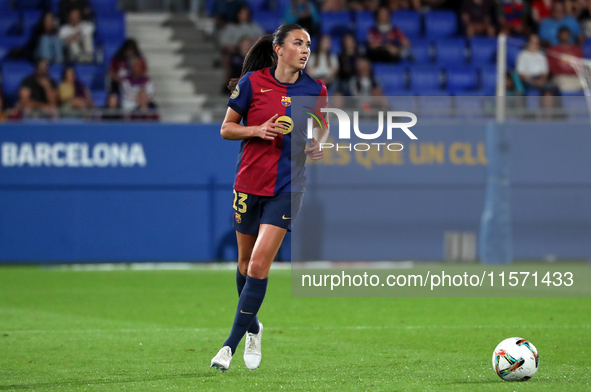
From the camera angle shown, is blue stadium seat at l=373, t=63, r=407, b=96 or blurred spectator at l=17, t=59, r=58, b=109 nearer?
blurred spectator at l=17, t=59, r=58, b=109

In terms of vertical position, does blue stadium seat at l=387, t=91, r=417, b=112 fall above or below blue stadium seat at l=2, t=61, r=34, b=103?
below

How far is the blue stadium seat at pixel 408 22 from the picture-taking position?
1719 cm

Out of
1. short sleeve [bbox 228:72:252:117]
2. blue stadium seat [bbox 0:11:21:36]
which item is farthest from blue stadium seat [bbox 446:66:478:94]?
short sleeve [bbox 228:72:252:117]

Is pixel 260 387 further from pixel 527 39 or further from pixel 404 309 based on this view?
pixel 527 39

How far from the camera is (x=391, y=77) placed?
16.0 meters

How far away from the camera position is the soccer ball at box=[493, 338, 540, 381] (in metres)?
5.27

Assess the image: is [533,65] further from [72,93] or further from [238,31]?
[72,93]

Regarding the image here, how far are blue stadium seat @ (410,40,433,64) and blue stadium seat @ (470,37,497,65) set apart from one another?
0.85 metres

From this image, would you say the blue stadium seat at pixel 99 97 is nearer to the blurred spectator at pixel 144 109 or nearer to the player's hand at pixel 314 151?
the blurred spectator at pixel 144 109

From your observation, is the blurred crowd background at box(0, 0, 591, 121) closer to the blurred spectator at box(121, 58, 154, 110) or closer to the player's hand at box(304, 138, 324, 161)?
the blurred spectator at box(121, 58, 154, 110)

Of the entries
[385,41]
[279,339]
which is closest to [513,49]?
[385,41]

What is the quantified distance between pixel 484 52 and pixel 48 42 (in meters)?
8.20

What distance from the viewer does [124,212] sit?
47.7 feet

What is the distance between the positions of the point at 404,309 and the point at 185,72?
338 inches
